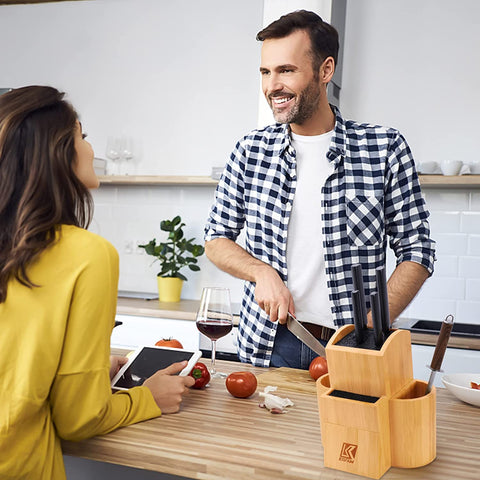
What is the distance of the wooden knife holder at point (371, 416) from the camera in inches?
37.3

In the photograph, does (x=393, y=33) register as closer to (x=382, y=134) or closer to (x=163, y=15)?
(x=163, y=15)

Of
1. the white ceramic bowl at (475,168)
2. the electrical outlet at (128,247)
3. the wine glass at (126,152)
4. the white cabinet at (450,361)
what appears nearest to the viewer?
the white cabinet at (450,361)

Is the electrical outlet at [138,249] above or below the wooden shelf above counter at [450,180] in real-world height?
below

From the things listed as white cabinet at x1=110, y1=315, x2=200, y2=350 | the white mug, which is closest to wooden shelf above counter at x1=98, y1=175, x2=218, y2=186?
white cabinet at x1=110, y1=315, x2=200, y2=350

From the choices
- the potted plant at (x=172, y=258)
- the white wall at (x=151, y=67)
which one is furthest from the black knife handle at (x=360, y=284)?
the white wall at (x=151, y=67)

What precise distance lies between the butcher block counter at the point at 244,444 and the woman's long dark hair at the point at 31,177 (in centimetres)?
35

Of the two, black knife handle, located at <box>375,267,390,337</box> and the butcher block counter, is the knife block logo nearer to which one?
the butcher block counter

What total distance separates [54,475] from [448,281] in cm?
268

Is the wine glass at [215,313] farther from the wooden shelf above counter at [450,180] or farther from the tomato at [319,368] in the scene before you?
the wooden shelf above counter at [450,180]

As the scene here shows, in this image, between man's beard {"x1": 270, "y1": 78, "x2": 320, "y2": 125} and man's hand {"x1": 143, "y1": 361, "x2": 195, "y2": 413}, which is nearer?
man's hand {"x1": 143, "y1": 361, "x2": 195, "y2": 413}

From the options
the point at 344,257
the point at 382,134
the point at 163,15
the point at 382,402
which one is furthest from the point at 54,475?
the point at 163,15

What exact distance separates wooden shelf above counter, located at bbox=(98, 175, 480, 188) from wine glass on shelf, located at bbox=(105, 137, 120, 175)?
0.12 metres

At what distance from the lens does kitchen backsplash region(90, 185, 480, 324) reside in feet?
10.7

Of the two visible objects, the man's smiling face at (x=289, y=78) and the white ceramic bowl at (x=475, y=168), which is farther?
the white ceramic bowl at (x=475, y=168)
